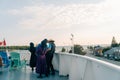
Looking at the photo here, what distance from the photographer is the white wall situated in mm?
3197

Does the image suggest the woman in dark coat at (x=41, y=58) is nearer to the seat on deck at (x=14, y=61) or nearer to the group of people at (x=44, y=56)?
the group of people at (x=44, y=56)

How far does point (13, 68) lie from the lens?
11.1m

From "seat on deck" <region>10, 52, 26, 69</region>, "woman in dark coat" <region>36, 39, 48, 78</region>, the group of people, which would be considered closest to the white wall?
the group of people

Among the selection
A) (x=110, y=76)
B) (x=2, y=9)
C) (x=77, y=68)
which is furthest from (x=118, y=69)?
(x=2, y=9)

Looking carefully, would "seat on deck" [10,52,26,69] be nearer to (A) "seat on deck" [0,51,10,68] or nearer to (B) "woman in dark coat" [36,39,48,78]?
(A) "seat on deck" [0,51,10,68]

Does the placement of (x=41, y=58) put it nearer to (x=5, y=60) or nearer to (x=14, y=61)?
(x=5, y=60)

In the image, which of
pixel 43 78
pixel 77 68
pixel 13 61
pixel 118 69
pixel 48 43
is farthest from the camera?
pixel 13 61

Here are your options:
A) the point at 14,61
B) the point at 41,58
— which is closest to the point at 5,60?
the point at 14,61

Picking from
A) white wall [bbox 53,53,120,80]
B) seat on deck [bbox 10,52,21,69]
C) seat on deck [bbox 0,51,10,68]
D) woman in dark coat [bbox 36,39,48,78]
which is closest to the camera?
white wall [bbox 53,53,120,80]

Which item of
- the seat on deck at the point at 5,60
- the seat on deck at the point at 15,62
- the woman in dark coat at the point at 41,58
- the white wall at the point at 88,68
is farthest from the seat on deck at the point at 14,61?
the woman in dark coat at the point at 41,58

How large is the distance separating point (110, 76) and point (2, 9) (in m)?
14.0

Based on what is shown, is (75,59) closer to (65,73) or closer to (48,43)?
(65,73)

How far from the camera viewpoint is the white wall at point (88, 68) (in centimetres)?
320

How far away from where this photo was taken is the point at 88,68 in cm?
502
